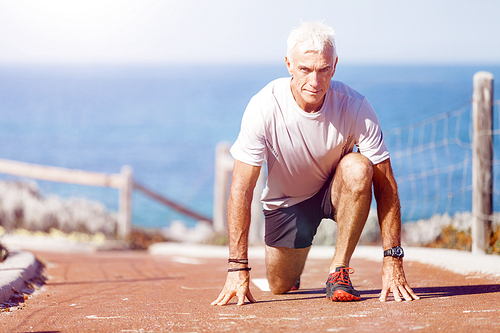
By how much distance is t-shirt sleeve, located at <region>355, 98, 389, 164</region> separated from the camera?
11.3ft

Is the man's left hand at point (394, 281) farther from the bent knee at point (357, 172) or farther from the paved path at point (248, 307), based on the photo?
the bent knee at point (357, 172)

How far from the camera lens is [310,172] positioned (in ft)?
12.1

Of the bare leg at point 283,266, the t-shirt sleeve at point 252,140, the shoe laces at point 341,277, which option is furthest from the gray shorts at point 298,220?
the t-shirt sleeve at point 252,140

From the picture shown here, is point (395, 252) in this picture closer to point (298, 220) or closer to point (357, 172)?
point (357, 172)

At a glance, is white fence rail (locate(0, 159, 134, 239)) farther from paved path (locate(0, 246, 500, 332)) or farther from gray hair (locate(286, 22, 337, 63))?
gray hair (locate(286, 22, 337, 63))

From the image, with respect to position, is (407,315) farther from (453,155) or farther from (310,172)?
(453,155)

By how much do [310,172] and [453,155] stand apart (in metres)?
23.6

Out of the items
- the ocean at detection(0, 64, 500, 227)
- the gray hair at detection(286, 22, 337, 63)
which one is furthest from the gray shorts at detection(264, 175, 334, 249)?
the ocean at detection(0, 64, 500, 227)

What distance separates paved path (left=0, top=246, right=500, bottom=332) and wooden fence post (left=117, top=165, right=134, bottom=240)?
418cm

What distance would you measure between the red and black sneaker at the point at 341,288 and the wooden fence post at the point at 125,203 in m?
6.34

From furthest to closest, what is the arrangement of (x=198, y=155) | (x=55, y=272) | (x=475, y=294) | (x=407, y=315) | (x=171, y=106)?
(x=171, y=106), (x=198, y=155), (x=55, y=272), (x=475, y=294), (x=407, y=315)

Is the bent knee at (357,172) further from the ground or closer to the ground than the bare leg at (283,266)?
further from the ground

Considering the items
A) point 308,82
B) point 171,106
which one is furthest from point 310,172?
point 171,106

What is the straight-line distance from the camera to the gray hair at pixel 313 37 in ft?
10.7
